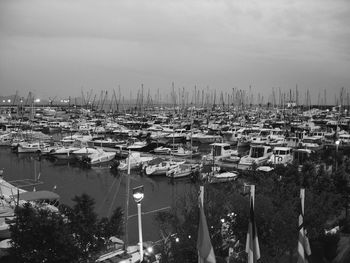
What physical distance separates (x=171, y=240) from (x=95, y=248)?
3374mm

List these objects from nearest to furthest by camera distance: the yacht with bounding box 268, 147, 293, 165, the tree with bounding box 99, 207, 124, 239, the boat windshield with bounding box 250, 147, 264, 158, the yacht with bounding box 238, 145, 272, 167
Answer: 1. the tree with bounding box 99, 207, 124, 239
2. the yacht with bounding box 268, 147, 293, 165
3. the yacht with bounding box 238, 145, 272, 167
4. the boat windshield with bounding box 250, 147, 264, 158

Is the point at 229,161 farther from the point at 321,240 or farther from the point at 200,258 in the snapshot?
the point at 200,258

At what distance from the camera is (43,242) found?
1033 centimetres

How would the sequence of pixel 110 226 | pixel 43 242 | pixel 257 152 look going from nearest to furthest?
pixel 43 242 → pixel 110 226 → pixel 257 152

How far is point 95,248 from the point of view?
11.1m

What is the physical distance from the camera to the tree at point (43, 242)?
10.2 meters

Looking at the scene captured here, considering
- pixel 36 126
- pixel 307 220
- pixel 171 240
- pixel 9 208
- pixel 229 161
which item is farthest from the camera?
pixel 36 126

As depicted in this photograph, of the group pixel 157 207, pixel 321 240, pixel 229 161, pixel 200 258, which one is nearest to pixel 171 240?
pixel 200 258

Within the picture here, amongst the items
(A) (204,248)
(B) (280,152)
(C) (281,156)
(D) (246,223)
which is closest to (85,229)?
(A) (204,248)

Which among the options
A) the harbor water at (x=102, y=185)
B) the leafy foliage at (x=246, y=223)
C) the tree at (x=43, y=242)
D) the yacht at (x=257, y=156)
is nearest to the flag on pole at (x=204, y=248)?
the leafy foliage at (x=246, y=223)

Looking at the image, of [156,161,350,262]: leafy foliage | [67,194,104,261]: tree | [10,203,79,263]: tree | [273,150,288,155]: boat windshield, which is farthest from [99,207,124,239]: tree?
[273,150,288,155]: boat windshield

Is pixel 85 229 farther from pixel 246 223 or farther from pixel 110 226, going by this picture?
pixel 246 223

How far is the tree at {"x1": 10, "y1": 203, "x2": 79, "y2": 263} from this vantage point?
10.2 meters

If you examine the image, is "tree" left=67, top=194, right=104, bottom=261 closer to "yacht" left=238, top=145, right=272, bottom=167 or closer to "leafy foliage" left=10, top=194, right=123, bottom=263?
"leafy foliage" left=10, top=194, right=123, bottom=263
